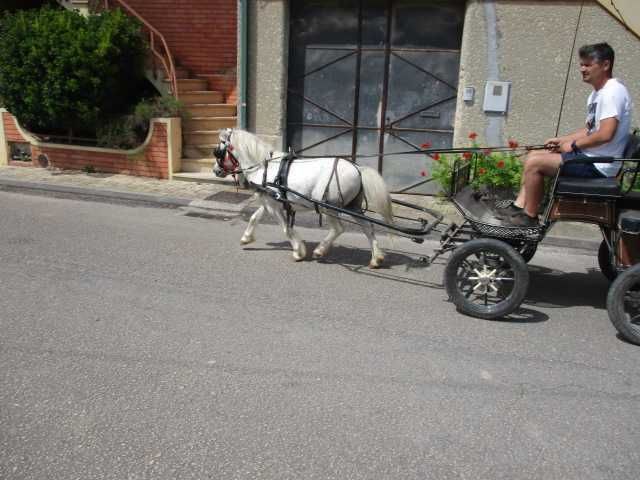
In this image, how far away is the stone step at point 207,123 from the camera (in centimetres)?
1094

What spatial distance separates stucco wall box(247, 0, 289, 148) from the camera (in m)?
9.59

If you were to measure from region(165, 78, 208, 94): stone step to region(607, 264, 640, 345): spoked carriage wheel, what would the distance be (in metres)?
9.04

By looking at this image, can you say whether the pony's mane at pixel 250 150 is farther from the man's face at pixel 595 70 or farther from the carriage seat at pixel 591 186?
the man's face at pixel 595 70

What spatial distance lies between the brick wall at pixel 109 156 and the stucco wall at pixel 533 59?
5.14 meters

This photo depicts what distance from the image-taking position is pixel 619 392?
3.90 meters

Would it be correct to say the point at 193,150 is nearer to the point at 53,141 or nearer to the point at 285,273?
the point at 53,141

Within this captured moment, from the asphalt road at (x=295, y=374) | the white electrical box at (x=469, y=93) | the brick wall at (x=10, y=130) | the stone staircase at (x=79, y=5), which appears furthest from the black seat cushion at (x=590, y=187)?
the stone staircase at (x=79, y=5)

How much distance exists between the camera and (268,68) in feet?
32.1

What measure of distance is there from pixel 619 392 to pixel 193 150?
28.2ft

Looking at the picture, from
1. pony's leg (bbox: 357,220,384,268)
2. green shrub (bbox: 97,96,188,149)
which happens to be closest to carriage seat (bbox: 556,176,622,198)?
pony's leg (bbox: 357,220,384,268)

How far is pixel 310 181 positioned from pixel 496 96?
4104 mm

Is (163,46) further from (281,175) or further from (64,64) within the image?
(281,175)

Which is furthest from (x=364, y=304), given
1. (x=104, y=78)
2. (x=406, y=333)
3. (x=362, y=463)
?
(x=104, y=78)

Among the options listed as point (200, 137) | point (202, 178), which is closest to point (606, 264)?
point (202, 178)
